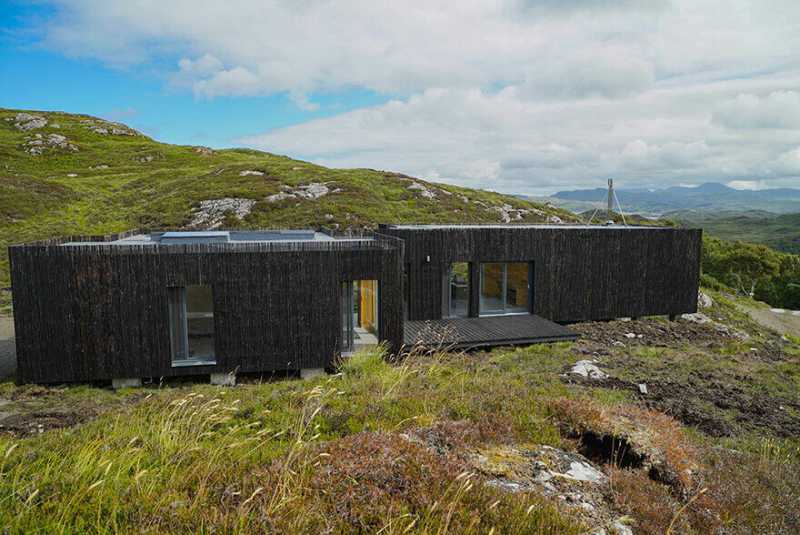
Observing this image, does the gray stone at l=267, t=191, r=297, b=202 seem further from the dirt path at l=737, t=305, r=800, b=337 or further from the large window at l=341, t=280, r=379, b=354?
the dirt path at l=737, t=305, r=800, b=337

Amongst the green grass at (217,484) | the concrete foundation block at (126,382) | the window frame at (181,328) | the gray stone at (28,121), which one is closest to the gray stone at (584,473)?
the green grass at (217,484)

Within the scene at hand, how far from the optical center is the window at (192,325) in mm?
10914

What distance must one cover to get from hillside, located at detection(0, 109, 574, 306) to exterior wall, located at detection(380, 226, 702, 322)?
16139 mm

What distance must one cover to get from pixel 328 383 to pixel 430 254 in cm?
825

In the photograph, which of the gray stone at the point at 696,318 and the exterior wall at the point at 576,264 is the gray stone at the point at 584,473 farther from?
the gray stone at the point at 696,318

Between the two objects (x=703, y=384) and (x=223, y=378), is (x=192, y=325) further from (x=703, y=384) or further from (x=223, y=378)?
(x=703, y=384)

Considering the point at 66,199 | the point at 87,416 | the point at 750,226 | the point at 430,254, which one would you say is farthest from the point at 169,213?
the point at 750,226

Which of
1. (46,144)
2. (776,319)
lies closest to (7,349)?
(776,319)

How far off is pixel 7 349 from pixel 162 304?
6.29m

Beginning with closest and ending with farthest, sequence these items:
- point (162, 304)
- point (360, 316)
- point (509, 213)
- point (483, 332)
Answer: point (162, 304) < point (360, 316) < point (483, 332) < point (509, 213)

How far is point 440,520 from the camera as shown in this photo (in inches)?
120

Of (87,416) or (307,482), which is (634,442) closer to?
(307,482)

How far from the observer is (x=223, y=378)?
1101 cm

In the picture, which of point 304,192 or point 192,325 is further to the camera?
point 304,192
